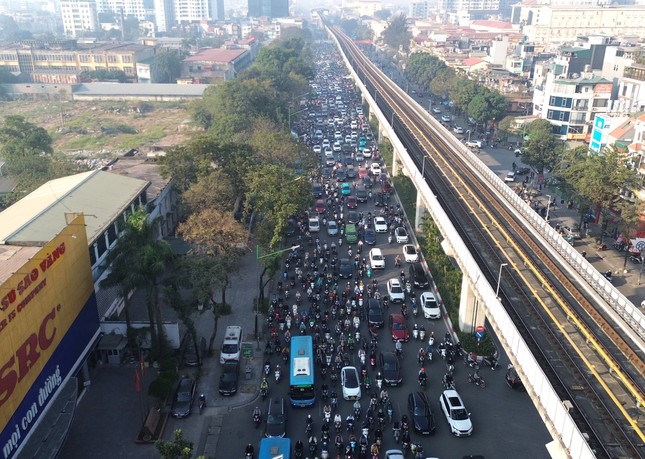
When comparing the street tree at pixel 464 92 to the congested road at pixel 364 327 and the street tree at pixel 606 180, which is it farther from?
the street tree at pixel 606 180

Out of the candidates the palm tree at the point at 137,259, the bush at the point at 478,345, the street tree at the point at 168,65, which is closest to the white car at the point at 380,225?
the bush at the point at 478,345

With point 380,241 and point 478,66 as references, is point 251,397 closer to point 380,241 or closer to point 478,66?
point 380,241

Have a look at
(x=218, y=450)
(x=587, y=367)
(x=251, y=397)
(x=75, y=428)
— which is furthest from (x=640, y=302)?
(x=75, y=428)

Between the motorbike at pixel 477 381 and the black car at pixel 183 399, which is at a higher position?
the black car at pixel 183 399

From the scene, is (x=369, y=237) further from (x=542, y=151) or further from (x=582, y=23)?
(x=582, y=23)

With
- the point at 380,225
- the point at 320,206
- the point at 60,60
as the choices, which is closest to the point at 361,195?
the point at 320,206
